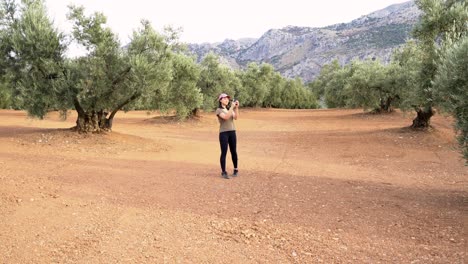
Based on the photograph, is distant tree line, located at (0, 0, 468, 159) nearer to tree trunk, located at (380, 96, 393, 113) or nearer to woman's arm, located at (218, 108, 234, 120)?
woman's arm, located at (218, 108, 234, 120)

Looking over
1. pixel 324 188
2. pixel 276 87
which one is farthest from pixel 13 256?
pixel 276 87

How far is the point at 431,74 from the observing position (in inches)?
566

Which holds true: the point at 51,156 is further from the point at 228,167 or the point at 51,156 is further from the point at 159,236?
the point at 159,236

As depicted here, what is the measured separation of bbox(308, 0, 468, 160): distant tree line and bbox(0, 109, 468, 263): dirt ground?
1.36 meters

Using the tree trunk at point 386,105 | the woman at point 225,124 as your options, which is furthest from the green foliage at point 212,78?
the woman at point 225,124

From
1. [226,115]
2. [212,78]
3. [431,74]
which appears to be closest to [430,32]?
[431,74]

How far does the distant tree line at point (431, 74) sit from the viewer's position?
7246 mm

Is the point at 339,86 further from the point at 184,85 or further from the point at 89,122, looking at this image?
the point at 89,122

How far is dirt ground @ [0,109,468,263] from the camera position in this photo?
5.24 m

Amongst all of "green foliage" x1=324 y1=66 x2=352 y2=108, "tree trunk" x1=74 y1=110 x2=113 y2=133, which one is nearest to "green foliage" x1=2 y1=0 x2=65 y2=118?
"tree trunk" x1=74 y1=110 x2=113 y2=133

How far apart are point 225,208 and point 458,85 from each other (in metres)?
5.45

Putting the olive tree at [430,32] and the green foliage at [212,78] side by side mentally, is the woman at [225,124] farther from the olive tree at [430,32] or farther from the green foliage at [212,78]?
the green foliage at [212,78]

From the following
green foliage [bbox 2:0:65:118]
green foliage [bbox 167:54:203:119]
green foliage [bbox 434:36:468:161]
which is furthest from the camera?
green foliage [bbox 167:54:203:119]

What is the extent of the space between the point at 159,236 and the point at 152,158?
802 centimetres
